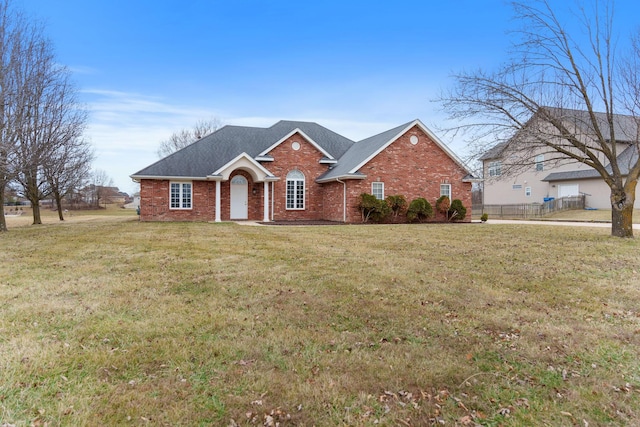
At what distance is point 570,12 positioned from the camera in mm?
12859

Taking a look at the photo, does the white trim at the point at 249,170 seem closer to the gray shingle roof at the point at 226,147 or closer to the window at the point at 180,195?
the gray shingle roof at the point at 226,147

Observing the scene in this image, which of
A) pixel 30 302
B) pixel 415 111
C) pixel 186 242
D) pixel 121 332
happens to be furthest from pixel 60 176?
pixel 121 332

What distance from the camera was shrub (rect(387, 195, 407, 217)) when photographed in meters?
21.5

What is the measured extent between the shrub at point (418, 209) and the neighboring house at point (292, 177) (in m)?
0.83

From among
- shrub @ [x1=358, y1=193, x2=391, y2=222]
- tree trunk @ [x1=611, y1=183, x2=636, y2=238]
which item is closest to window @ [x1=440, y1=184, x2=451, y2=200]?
shrub @ [x1=358, y1=193, x2=391, y2=222]

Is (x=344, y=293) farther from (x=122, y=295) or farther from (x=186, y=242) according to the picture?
(x=186, y=242)

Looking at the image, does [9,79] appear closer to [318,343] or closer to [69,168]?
[69,168]

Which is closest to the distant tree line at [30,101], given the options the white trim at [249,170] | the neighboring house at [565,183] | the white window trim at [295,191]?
the white trim at [249,170]

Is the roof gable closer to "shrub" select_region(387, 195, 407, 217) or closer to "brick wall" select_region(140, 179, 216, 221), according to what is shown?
"shrub" select_region(387, 195, 407, 217)

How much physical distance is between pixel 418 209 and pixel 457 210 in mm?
2882

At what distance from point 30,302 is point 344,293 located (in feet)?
14.8

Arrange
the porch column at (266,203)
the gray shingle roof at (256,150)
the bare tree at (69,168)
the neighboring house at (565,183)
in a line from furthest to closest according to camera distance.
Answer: the neighboring house at (565,183)
the bare tree at (69,168)
the porch column at (266,203)
the gray shingle roof at (256,150)

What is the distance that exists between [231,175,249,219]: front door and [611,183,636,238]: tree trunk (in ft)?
57.5

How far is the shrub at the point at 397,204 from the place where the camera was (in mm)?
21453
